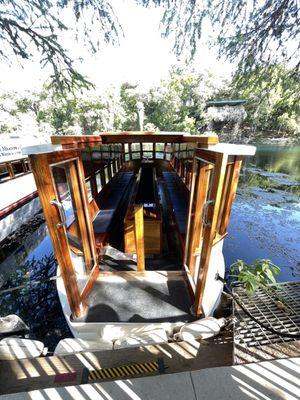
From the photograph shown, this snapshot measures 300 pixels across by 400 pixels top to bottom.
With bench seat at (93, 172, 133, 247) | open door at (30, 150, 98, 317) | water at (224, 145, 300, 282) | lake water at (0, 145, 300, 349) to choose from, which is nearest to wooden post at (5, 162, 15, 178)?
lake water at (0, 145, 300, 349)

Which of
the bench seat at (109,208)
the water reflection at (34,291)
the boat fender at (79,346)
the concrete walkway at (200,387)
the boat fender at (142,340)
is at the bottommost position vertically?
the water reflection at (34,291)

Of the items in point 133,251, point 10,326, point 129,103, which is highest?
point 129,103

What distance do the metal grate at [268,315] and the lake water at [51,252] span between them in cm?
198

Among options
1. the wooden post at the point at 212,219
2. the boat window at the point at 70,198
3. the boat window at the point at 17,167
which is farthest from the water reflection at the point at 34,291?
the boat window at the point at 17,167

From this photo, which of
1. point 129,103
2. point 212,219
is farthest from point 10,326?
point 129,103

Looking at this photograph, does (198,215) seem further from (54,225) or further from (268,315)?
(268,315)

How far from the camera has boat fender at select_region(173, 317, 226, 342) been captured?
249cm

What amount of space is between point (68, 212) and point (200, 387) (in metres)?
2.56

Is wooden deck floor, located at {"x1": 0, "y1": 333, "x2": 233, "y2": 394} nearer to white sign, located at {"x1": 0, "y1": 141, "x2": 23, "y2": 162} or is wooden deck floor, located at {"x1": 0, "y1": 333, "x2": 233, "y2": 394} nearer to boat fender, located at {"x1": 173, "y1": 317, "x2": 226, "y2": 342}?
boat fender, located at {"x1": 173, "y1": 317, "x2": 226, "y2": 342}

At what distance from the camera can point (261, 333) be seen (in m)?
3.02

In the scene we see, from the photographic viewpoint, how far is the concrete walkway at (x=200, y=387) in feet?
5.95

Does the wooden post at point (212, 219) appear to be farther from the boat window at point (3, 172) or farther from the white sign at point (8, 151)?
the boat window at point (3, 172)

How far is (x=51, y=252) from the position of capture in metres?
7.17

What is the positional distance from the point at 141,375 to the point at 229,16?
209 inches
